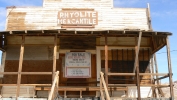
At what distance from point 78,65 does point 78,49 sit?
1.02 meters

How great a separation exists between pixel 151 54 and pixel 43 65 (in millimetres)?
6792

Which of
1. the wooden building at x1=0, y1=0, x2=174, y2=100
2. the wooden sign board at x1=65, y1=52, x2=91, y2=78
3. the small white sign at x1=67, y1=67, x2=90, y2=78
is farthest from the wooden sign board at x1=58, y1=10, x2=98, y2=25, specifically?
the small white sign at x1=67, y1=67, x2=90, y2=78

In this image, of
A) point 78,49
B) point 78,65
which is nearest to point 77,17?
point 78,49

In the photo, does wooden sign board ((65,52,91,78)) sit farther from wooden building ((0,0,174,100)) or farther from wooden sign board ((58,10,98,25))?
wooden sign board ((58,10,98,25))

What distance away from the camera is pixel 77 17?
50.4 ft

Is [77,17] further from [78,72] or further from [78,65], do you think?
[78,72]

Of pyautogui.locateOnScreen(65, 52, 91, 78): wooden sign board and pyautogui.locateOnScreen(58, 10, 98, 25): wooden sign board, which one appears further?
pyautogui.locateOnScreen(58, 10, 98, 25): wooden sign board

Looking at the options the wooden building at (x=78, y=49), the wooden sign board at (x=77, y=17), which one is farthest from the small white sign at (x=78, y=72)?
the wooden sign board at (x=77, y=17)

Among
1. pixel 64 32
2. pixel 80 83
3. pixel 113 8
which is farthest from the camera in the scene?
pixel 113 8

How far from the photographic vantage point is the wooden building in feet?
47.6

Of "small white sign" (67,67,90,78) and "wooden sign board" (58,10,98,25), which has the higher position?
"wooden sign board" (58,10,98,25)

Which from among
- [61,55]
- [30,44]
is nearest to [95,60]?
[61,55]

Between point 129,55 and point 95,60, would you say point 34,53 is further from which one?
point 129,55

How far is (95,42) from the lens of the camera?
1509cm
